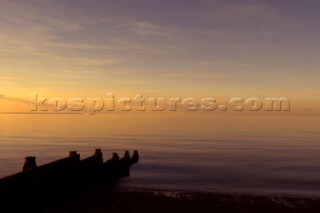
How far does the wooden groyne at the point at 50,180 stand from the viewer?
10961 millimetres

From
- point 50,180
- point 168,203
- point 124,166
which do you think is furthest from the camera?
point 124,166

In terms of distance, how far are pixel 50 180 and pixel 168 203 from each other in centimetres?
469

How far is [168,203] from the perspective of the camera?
14.1m

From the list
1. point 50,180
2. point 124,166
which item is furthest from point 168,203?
point 124,166

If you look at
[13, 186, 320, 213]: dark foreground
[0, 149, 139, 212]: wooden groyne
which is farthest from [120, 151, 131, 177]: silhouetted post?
[13, 186, 320, 213]: dark foreground

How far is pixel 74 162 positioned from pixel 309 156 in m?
37.0

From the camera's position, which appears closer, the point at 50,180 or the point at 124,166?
the point at 50,180

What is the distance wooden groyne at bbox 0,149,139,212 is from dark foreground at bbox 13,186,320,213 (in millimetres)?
406

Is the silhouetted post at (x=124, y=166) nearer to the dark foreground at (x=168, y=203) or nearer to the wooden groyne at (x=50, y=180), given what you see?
the wooden groyne at (x=50, y=180)

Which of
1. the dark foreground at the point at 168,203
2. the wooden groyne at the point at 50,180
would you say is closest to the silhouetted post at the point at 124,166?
the wooden groyne at the point at 50,180

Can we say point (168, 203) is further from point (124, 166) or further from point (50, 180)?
point (124, 166)

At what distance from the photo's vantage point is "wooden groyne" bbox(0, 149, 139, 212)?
36.0ft

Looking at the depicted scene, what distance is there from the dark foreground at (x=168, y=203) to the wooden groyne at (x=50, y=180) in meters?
0.41

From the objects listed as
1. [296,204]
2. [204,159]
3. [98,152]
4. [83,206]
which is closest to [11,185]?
[83,206]
